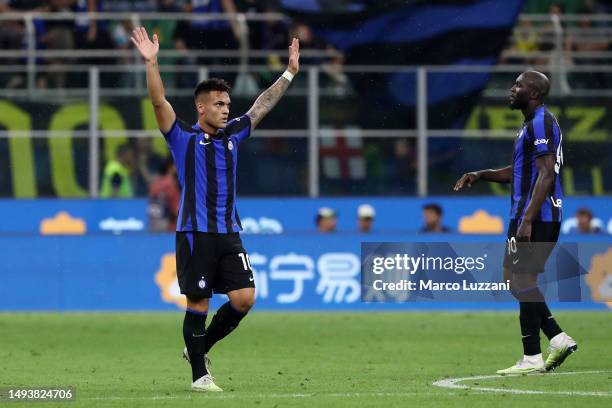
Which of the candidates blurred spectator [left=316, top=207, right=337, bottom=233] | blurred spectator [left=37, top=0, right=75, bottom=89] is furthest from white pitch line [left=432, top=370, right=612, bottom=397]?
blurred spectator [left=37, top=0, right=75, bottom=89]

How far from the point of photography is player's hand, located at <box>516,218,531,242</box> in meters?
10.5

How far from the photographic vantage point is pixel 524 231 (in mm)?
10492

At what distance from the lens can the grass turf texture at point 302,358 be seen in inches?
368

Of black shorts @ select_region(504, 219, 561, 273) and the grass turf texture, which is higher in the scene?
black shorts @ select_region(504, 219, 561, 273)

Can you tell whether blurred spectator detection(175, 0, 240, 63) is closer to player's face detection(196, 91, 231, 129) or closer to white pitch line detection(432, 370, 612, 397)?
white pitch line detection(432, 370, 612, 397)

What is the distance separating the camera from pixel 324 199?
70.6ft

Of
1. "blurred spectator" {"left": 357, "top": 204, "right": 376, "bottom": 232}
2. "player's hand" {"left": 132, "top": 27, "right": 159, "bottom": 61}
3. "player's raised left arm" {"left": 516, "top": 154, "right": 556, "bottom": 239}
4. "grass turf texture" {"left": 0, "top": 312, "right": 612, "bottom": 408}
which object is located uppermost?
"player's hand" {"left": 132, "top": 27, "right": 159, "bottom": 61}

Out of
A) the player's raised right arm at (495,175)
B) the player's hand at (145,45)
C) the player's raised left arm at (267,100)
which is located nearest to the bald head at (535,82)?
the player's raised right arm at (495,175)

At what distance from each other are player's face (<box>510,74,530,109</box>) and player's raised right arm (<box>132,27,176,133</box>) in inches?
107

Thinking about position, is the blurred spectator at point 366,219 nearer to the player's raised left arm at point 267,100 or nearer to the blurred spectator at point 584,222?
the blurred spectator at point 584,222

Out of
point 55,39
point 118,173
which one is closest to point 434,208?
point 118,173

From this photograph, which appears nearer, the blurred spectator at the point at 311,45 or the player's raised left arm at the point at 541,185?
the player's raised left arm at the point at 541,185

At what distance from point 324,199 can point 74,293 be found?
178 inches

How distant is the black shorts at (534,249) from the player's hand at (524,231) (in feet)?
0.58
